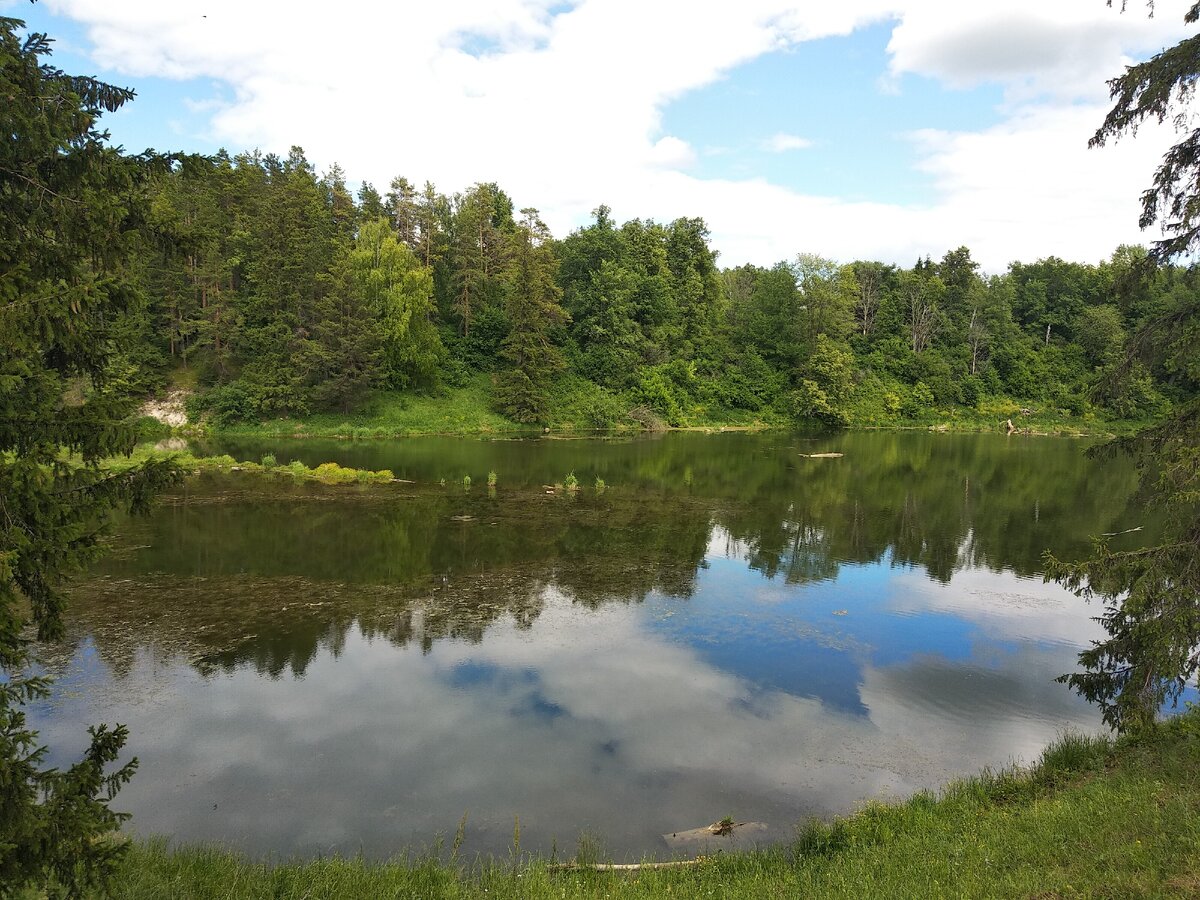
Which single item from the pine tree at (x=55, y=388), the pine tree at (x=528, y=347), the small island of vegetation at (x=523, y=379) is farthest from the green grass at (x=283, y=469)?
the pine tree at (x=55, y=388)

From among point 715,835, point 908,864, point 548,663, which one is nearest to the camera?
point 908,864

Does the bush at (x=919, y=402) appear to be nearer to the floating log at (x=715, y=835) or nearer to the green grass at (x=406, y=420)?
the green grass at (x=406, y=420)

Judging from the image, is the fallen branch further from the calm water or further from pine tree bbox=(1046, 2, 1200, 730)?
pine tree bbox=(1046, 2, 1200, 730)

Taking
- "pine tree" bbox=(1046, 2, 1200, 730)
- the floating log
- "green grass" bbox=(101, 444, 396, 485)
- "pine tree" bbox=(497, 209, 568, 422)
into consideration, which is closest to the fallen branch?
the floating log

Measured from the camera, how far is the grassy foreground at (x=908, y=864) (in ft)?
19.0

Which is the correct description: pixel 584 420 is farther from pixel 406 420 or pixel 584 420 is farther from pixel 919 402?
pixel 919 402

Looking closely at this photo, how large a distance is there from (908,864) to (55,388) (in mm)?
8680

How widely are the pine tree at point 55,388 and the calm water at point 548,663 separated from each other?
12.5 feet

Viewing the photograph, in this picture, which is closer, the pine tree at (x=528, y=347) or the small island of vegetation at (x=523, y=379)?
the small island of vegetation at (x=523, y=379)

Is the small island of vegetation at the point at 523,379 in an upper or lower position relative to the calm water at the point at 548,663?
upper

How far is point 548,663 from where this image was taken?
13.3 metres

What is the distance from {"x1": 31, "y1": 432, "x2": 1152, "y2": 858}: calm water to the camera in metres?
9.05

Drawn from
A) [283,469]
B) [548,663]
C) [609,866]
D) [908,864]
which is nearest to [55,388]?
[609,866]

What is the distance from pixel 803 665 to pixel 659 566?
6.77 meters
